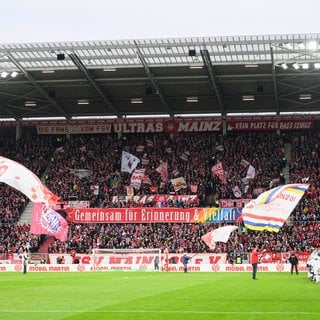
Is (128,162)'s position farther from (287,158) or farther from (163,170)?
(287,158)

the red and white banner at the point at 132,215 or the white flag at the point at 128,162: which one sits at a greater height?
the white flag at the point at 128,162

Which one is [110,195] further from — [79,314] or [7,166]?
[79,314]

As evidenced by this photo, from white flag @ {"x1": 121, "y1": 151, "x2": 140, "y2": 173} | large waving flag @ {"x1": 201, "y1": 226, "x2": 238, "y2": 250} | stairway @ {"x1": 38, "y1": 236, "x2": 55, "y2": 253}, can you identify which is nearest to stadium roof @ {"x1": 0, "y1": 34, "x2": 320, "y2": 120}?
white flag @ {"x1": 121, "y1": 151, "x2": 140, "y2": 173}

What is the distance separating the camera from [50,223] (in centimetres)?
4453

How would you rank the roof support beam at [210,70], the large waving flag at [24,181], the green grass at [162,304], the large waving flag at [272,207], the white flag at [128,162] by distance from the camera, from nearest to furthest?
the green grass at [162,304]
the large waving flag at [24,181]
the large waving flag at [272,207]
the roof support beam at [210,70]
the white flag at [128,162]

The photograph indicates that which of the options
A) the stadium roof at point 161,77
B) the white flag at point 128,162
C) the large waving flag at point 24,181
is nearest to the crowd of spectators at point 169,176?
the white flag at point 128,162

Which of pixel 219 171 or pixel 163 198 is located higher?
pixel 219 171

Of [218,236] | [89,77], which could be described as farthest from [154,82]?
[218,236]

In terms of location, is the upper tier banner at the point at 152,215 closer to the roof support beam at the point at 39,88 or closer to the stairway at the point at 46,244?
the stairway at the point at 46,244

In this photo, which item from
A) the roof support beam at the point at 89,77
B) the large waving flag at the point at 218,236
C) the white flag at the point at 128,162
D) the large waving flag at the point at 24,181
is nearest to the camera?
the large waving flag at the point at 24,181

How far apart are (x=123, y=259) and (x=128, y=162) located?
48.0 ft

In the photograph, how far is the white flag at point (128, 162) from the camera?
66.5m

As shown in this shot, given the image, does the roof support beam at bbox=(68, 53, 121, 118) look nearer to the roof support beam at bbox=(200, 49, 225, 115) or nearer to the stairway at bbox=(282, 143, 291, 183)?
the roof support beam at bbox=(200, 49, 225, 115)

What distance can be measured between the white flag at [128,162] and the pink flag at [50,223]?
42.0ft
